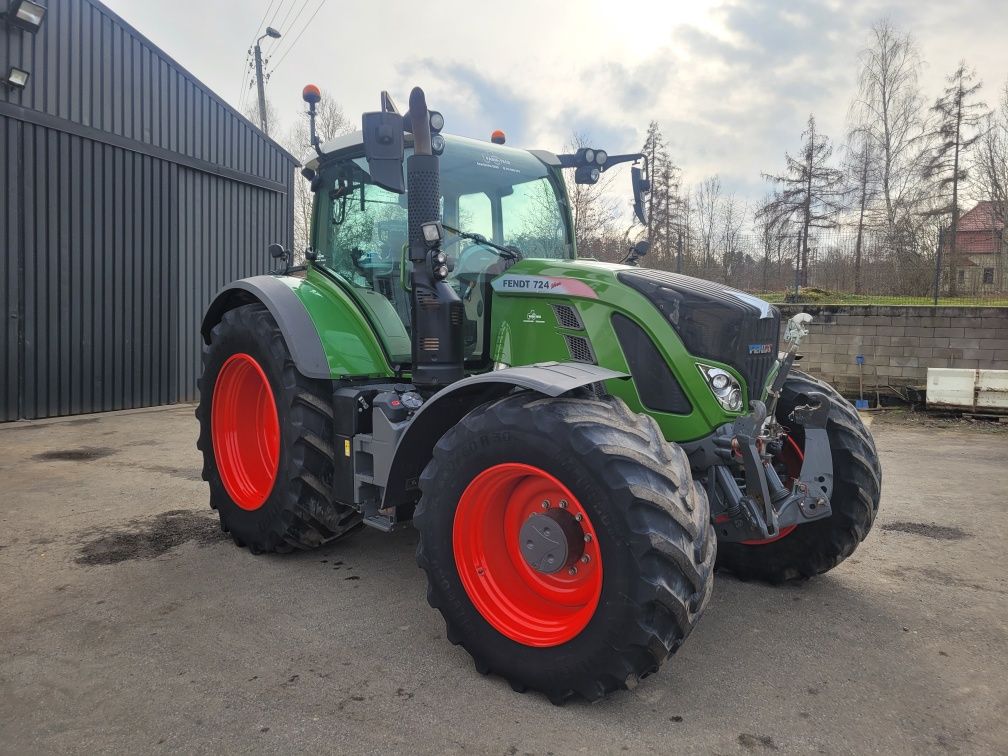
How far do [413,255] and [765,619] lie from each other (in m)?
2.44

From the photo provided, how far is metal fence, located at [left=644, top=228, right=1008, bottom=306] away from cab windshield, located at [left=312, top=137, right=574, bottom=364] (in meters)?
9.75

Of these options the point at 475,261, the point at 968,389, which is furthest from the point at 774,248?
the point at 475,261

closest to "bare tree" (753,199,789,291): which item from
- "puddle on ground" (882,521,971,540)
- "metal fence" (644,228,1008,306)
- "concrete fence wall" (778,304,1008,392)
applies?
"metal fence" (644,228,1008,306)

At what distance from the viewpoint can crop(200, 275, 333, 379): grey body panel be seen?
154 inches

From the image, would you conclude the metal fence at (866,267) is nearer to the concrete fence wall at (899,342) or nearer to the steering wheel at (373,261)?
the concrete fence wall at (899,342)

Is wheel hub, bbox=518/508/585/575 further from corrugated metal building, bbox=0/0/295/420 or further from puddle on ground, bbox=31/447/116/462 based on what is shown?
corrugated metal building, bbox=0/0/295/420

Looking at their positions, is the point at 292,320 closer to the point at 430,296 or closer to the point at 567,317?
the point at 430,296

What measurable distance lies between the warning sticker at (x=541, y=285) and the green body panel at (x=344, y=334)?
831mm

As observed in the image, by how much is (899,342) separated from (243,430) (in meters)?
9.96

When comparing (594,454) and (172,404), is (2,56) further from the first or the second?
(594,454)

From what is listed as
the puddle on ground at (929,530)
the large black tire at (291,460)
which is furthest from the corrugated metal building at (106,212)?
the puddle on ground at (929,530)

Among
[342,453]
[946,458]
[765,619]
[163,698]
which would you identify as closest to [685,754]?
[765,619]

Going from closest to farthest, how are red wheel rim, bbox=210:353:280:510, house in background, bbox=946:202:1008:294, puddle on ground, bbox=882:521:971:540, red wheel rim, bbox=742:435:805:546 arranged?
1. red wheel rim, bbox=742:435:805:546
2. red wheel rim, bbox=210:353:280:510
3. puddle on ground, bbox=882:521:971:540
4. house in background, bbox=946:202:1008:294

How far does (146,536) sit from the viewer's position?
15.3ft
